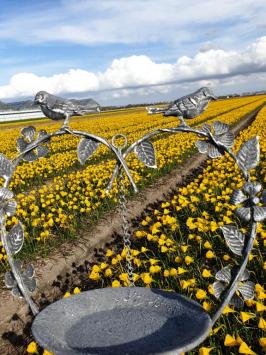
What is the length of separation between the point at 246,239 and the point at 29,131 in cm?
169

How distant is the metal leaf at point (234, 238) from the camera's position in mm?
2605

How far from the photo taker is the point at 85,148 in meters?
2.68

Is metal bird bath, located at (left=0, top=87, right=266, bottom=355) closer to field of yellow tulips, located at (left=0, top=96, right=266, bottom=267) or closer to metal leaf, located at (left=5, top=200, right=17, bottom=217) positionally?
metal leaf, located at (left=5, top=200, right=17, bottom=217)

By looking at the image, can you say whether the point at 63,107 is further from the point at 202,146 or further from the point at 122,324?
the point at 122,324

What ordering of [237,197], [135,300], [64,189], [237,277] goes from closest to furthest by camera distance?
[237,197] < [237,277] < [135,300] < [64,189]

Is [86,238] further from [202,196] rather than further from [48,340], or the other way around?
[48,340]

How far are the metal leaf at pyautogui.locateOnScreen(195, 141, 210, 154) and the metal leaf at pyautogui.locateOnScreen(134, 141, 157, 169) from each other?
314 mm

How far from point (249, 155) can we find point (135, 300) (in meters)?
1.28

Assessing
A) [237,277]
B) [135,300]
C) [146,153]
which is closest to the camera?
[237,277]

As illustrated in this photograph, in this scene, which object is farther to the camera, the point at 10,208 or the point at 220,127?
the point at 10,208

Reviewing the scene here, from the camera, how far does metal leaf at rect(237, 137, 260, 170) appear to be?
2.52 metres

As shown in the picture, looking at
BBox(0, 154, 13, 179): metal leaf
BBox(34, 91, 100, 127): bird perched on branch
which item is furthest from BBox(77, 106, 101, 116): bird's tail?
BBox(0, 154, 13, 179): metal leaf

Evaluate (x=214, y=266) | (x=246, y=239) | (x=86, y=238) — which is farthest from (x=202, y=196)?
(x=246, y=239)

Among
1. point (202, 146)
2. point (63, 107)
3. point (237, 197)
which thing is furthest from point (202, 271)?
point (63, 107)
